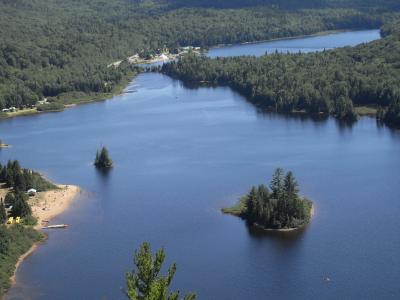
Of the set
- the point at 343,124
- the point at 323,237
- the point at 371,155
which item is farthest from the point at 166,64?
the point at 323,237

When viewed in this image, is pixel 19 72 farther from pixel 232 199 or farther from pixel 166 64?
pixel 232 199

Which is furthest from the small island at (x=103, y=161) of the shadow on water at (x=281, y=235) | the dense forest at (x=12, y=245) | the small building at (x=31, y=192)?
the shadow on water at (x=281, y=235)

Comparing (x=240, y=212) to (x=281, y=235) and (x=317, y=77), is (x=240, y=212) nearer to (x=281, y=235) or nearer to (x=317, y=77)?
(x=281, y=235)

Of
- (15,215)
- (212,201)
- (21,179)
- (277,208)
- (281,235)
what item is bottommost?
(281,235)

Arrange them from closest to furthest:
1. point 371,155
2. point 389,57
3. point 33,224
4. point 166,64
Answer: point 33,224 < point 371,155 < point 389,57 < point 166,64

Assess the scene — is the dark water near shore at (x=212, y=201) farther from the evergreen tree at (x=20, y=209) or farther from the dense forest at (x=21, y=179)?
the evergreen tree at (x=20, y=209)

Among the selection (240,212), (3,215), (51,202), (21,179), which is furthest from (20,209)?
(240,212)
